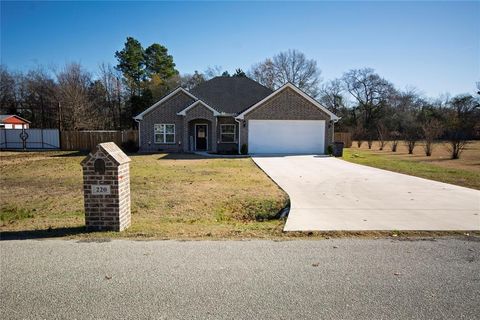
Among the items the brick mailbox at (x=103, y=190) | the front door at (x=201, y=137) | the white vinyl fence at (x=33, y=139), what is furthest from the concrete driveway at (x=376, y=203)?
the white vinyl fence at (x=33, y=139)

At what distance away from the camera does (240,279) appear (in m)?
3.84

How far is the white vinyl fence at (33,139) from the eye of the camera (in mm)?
29219

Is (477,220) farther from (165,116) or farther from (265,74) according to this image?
(265,74)

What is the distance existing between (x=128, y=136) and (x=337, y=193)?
22632mm

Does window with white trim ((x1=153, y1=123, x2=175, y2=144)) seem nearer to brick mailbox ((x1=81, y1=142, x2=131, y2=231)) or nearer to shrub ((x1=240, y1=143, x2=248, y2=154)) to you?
shrub ((x1=240, y1=143, x2=248, y2=154))

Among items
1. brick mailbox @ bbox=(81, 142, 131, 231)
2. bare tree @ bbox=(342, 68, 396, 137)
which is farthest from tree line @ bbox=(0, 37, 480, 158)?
brick mailbox @ bbox=(81, 142, 131, 231)

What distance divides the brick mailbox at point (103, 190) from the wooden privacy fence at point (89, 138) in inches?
900

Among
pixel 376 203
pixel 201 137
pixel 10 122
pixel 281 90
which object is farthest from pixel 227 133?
pixel 10 122

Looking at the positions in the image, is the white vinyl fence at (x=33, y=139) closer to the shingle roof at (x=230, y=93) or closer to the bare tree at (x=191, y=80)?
the shingle roof at (x=230, y=93)

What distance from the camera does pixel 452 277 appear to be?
394cm

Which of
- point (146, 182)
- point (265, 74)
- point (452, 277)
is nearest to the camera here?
point (452, 277)

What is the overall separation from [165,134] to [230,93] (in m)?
6.76

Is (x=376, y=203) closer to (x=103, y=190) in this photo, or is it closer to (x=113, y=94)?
(x=103, y=190)

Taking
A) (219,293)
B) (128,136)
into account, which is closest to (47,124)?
(128,136)
